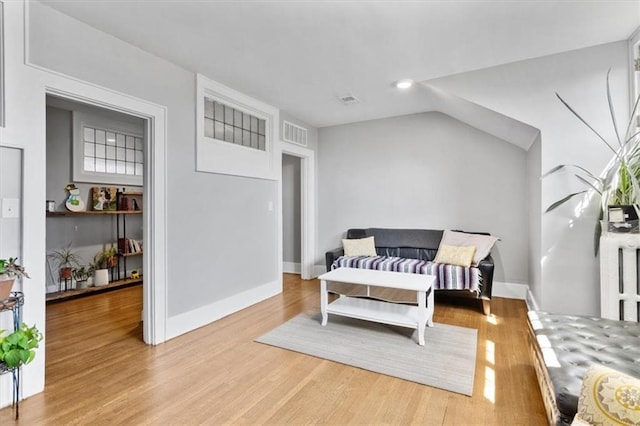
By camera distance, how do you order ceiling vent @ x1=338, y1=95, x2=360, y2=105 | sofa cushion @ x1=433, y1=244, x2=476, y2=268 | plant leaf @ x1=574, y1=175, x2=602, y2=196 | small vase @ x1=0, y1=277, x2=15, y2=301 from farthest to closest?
ceiling vent @ x1=338, y1=95, x2=360, y2=105, sofa cushion @ x1=433, y1=244, x2=476, y2=268, plant leaf @ x1=574, y1=175, x2=602, y2=196, small vase @ x1=0, y1=277, x2=15, y2=301

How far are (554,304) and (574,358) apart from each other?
1415 mm

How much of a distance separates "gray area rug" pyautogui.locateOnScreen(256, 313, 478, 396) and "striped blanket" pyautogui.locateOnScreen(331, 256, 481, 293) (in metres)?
0.63

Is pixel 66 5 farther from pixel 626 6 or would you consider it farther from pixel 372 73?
pixel 626 6

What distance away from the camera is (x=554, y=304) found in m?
2.89

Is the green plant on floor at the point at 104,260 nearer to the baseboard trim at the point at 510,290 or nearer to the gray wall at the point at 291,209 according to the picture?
the gray wall at the point at 291,209

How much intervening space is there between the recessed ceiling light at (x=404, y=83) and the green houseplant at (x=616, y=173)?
4.43 feet

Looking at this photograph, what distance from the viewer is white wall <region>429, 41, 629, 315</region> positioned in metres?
2.73

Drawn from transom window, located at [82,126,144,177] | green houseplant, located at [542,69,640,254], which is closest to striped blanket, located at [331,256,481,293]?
green houseplant, located at [542,69,640,254]

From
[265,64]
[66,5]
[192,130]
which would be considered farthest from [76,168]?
[265,64]

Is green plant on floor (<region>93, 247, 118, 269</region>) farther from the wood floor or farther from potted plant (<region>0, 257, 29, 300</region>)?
potted plant (<region>0, 257, 29, 300</region>)

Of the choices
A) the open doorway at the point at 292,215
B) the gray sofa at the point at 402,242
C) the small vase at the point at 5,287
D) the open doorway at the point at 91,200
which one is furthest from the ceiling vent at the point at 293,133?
the small vase at the point at 5,287

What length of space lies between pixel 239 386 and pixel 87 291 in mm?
3490

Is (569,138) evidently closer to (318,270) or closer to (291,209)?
(318,270)

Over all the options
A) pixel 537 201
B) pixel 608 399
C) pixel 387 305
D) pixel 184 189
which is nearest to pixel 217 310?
pixel 184 189
